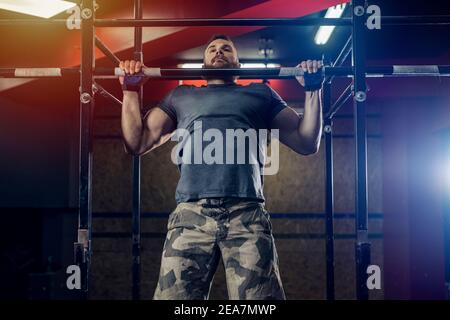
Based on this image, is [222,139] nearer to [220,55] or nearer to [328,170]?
[220,55]

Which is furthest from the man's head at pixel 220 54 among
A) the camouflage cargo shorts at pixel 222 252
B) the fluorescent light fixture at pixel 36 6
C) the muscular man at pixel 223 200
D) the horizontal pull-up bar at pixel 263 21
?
the fluorescent light fixture at pixel 36 6

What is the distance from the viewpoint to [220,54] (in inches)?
85.4

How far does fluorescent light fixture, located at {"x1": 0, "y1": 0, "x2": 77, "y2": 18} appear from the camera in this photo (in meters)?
2.96

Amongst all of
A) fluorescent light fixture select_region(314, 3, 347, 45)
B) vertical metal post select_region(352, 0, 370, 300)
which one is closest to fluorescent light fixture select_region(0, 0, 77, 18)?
vertical metal post select_region(352, 0, 370, 300)

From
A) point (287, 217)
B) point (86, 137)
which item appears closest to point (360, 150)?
point (86, 137)

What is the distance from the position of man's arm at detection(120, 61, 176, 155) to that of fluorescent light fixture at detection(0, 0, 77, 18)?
4.47ft

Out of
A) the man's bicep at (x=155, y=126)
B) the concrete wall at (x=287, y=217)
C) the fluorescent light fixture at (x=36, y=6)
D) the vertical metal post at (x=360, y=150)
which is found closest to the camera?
the vertical metal post at (x=360, y=150)

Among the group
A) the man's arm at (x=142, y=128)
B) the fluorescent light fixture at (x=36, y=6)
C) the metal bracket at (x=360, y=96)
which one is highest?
the fluorescent light fixture at (x=36, y=6)

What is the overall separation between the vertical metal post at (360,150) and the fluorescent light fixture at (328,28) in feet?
6.32

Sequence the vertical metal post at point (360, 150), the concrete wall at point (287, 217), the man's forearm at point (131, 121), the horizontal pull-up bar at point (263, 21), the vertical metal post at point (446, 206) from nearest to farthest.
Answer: the vertical metal post at point (360, 150) < the horizontal pull-up bar at point (263, 21) < the man's forearm at point (131, 121) < the vertical metal post at point (446, 206) < the concrete wall at point (287, 217)

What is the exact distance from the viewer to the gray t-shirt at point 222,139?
1.86m

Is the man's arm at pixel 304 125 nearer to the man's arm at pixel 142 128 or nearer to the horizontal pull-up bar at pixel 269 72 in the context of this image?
the horizontal pull-up bar at pixel 269 72
